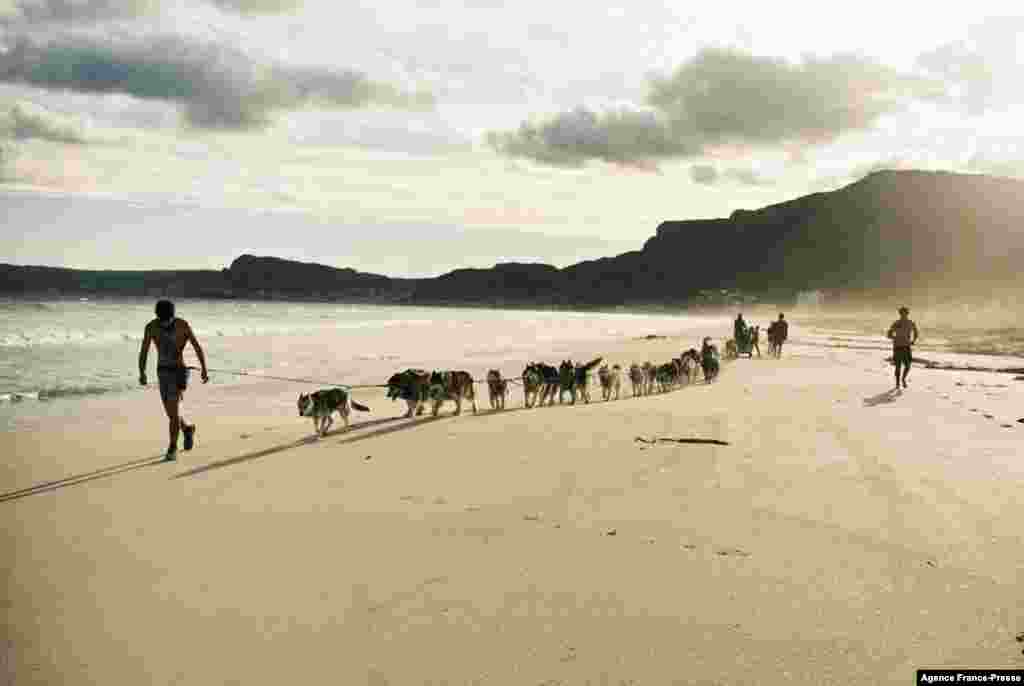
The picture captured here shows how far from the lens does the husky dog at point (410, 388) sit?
12055 mm

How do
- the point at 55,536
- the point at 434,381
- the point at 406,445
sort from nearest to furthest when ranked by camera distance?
the point at 55,536 < the point at 406,445 < the point at 434,381

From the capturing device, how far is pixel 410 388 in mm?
12117

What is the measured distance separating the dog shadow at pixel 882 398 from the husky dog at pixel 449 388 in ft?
21.5

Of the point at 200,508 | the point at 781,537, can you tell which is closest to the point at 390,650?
the point at 781,537

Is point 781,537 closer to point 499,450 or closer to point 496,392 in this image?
point 499,450

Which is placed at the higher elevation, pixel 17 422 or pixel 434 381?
pixel 434 381

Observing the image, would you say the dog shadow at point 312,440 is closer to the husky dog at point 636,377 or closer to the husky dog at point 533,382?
the husky dog at point 533,382

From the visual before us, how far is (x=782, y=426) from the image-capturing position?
29.1ft

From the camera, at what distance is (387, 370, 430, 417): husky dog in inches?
475

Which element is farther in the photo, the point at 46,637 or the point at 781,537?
the point at 781,537

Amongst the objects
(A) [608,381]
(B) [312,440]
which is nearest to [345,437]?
(B) [312,440]

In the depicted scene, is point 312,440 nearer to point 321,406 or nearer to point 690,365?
point 321,406

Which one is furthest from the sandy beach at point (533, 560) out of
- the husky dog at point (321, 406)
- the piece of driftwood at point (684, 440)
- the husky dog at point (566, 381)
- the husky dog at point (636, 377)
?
the husky dog at point (636, 377)

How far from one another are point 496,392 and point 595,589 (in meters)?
9.58
